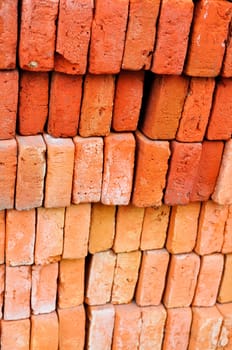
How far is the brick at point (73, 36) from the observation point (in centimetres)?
156

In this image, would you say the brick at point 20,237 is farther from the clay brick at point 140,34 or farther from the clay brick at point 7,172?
the clay brick at point 140,34

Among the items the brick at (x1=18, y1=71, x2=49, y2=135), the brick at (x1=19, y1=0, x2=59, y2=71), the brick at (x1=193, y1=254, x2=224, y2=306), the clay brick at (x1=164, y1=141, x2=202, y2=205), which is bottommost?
the brick at (x1=193, y1=254, x2=224, y2=306)

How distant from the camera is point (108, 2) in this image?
1.58 m

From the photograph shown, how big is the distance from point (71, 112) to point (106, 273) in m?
0.65

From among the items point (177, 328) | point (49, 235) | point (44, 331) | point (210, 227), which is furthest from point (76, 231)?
point (177, 328)

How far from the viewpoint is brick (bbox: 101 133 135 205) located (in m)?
1.79

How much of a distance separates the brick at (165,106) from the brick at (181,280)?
510 mm

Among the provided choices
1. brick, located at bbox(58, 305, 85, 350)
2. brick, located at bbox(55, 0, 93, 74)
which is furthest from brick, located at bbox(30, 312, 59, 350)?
brick, located at bbox(55, 0, 93, 74)

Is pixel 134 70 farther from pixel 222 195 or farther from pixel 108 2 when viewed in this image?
pixel 222 195

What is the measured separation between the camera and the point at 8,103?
165 centimetres

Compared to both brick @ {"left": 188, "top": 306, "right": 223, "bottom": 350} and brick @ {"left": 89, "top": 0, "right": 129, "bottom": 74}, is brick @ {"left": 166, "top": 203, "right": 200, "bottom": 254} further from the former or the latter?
brick @ {"left": 89, "top": 0, "right": 129, "bottom": 74}

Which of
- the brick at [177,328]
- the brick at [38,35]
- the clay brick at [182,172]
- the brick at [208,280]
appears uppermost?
the brick at [38,35]

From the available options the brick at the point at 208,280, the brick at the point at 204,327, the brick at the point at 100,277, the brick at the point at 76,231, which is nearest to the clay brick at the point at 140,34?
the brick at the point at 76,231

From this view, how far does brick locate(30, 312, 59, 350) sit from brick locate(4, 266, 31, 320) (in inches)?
1.8
